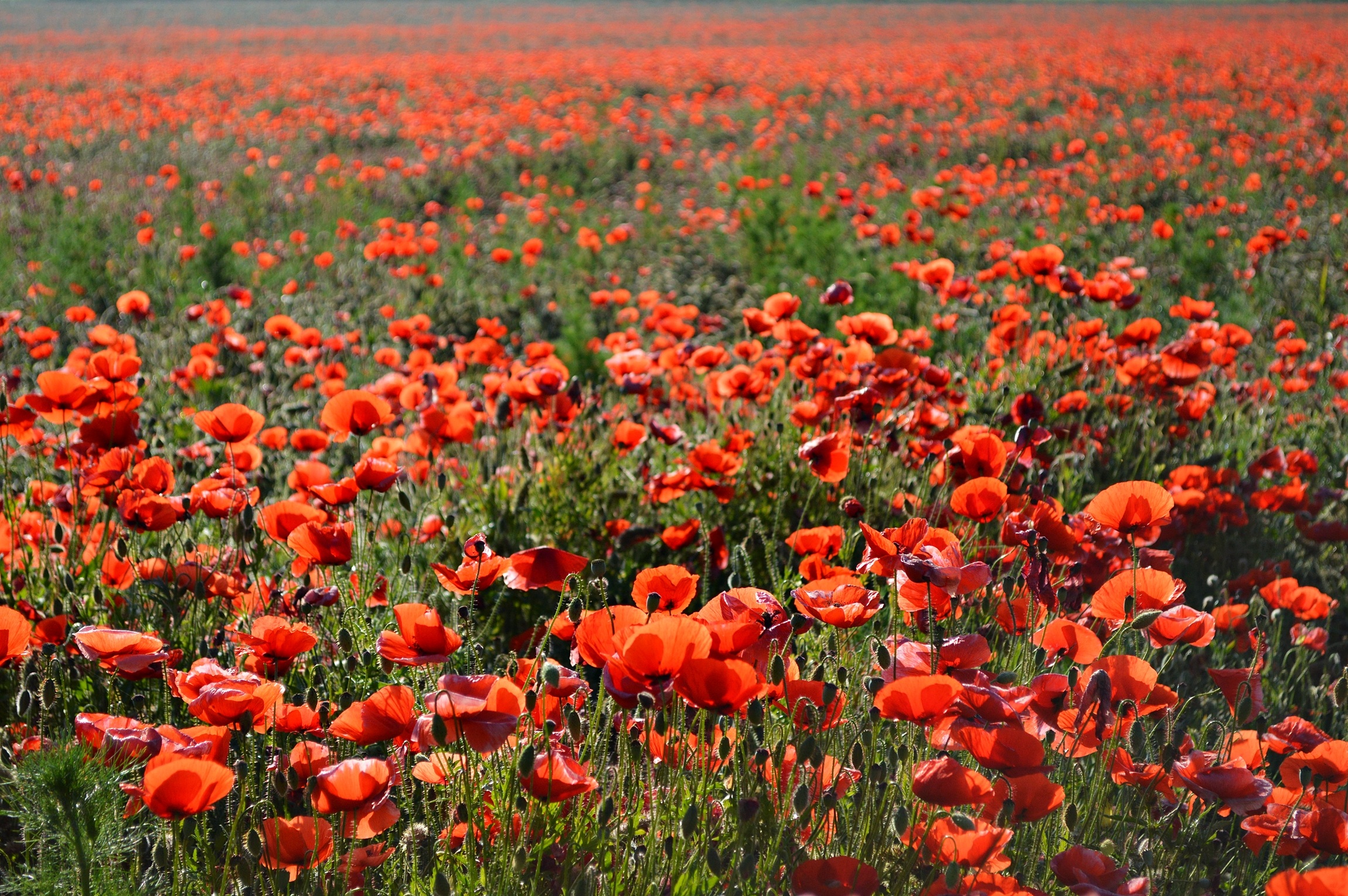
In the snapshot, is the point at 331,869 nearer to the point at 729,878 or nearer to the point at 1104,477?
the point at 729,878

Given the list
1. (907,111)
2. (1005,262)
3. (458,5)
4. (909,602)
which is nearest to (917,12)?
(458,5)

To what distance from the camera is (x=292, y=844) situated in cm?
133

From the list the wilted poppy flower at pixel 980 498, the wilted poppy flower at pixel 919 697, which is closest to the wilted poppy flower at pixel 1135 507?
the wilted poppy flower at pixel 980 498

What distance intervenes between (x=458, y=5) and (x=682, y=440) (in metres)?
59.1

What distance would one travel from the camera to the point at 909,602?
1.55 m

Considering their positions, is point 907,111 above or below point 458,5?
below

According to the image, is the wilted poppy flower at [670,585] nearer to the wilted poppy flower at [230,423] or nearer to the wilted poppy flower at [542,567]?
the wilted poppy flower at [542,567]

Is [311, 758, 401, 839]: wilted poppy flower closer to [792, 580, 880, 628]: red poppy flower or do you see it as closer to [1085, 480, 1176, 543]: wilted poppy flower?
[792, 580, 880, 628]: red poppy flower

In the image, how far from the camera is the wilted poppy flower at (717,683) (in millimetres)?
1187

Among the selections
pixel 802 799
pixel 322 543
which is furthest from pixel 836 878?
pixel 322 543

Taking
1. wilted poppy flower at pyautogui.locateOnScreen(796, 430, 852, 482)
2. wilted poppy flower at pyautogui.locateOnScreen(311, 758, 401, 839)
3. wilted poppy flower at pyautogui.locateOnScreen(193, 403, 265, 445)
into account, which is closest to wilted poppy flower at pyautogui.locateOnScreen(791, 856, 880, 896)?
wilted poppy flower at pyautogui.locateOnScreen(311, 758, 401, 839)

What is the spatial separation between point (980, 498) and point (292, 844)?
1.18 metres

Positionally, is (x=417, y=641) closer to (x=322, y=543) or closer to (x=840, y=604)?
(x=322, y=543)

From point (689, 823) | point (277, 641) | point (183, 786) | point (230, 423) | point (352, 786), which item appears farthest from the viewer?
point (230, 423)
